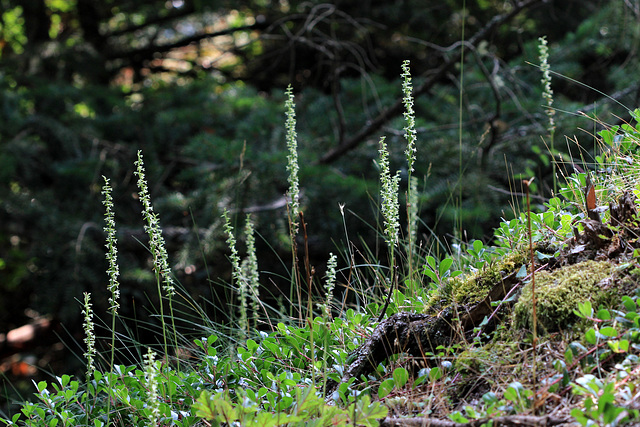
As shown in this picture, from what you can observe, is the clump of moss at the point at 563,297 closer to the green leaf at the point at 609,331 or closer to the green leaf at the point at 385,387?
the green leaf at the point at 609,331

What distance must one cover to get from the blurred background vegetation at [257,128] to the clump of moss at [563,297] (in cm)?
116

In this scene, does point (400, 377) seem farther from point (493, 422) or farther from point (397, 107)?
point (397, 107)

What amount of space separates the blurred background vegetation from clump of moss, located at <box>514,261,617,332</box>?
3.81 feet

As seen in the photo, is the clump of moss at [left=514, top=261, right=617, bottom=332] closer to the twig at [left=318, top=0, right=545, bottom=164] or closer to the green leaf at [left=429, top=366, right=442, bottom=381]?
the green leaf at [left=429, top=366, right=442, bottom=381]

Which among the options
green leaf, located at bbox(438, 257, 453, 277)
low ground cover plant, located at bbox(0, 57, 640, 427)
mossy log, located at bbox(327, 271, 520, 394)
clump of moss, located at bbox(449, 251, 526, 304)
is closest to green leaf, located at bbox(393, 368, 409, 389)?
low ground cover plant, located at bbox(0, 57, 640, 427)

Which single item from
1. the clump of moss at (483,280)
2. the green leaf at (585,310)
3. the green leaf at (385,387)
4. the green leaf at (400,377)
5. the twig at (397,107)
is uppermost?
the twig at (397,107)

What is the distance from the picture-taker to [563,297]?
158 centimetres

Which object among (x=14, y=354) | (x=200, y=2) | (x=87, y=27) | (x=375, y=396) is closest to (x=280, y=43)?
(x=200, y=2)

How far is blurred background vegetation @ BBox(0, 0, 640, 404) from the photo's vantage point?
11.9 ft

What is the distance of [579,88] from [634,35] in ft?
3.08

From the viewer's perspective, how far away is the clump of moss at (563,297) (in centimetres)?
155

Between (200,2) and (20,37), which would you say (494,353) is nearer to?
(200,2)

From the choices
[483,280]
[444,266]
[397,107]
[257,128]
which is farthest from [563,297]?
[257,128]

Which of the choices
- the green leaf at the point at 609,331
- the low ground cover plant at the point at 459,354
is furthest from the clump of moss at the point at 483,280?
the green leaf at the point at 609,331
